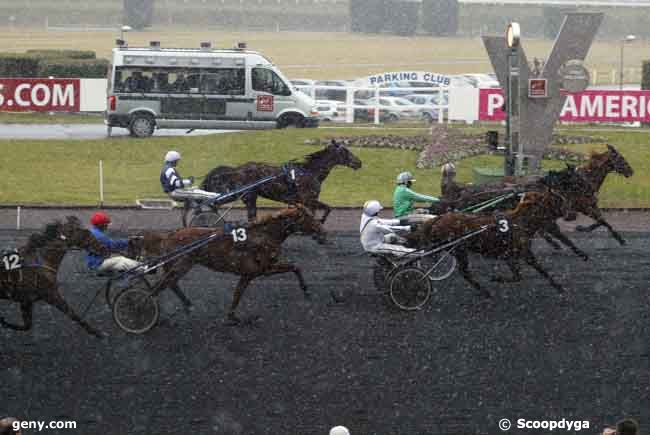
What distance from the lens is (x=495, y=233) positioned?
14047 mm

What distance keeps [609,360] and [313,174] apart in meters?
7.08

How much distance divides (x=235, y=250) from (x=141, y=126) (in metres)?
16.5

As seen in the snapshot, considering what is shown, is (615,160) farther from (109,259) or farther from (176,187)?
(109,259)

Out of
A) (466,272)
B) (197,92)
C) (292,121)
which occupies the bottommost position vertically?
(466,272)

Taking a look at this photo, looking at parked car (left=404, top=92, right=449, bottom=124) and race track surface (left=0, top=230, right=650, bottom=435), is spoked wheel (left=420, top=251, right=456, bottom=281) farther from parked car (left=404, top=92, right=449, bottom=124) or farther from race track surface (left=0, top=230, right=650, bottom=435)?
parked car (left=404, top=92, right=449, bottom=124)

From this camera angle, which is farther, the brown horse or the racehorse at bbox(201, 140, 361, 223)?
the racehorse at bbox(201, 140, 361, 223)

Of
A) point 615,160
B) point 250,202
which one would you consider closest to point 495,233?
point 250,202

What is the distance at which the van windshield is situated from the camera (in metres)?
29.0

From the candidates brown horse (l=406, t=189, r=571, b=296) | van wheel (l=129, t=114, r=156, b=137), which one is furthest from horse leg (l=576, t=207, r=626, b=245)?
van wheel (l=129, t=114, r=156, b=137)

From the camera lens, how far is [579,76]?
22.5 meters

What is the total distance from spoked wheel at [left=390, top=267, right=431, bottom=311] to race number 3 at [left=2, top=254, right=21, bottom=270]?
426 cm

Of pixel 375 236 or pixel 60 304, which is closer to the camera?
pixel 60 304

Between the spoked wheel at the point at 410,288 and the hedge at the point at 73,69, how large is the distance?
24192 mm

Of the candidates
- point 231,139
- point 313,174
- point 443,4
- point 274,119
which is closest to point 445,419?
point 313,174
